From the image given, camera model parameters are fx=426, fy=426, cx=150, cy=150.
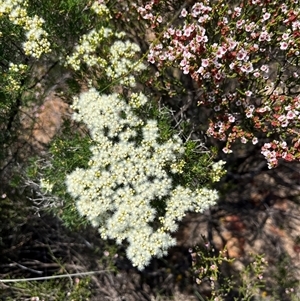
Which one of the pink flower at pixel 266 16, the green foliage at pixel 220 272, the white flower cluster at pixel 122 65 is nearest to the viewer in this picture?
the pink flower at pixel 266 16

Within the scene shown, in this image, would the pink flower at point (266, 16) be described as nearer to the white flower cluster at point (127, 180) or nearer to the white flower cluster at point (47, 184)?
the white flower cluster at point (127, 180)

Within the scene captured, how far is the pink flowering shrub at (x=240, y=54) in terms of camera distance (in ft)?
15.1

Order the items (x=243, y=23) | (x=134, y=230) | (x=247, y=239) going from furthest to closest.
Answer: (x=247, y=239)
(x=243, y=23)
(x=134, y=230)

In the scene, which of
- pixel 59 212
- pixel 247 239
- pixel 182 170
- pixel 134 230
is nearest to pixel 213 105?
pixel 182 170

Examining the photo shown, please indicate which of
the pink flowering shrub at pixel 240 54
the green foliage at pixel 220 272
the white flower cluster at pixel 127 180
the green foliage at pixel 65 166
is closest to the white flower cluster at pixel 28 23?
the white flower cluster at pixel 127 180

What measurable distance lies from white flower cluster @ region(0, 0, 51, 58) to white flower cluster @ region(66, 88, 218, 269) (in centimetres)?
71

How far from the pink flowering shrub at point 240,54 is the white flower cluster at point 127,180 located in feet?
2.90

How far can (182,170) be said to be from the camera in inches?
176

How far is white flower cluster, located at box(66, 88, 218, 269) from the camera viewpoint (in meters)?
4.25

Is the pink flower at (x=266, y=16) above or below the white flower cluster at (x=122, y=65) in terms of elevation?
above

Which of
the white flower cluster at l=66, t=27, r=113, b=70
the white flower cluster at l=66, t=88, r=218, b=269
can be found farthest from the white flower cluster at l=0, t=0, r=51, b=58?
the white flower cluster at l=66, t=88, r=218, b=269

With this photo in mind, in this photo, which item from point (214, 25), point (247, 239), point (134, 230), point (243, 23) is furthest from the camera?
point (247, 239)

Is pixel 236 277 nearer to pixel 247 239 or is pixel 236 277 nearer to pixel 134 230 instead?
pixel 247 239

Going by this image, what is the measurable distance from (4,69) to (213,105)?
2560 mm
